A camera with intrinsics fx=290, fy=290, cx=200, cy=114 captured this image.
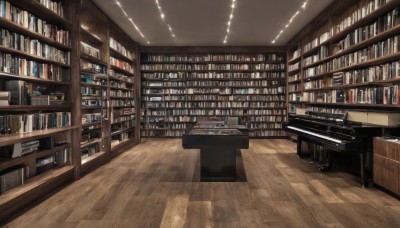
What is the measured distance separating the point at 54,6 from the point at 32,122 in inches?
69.7

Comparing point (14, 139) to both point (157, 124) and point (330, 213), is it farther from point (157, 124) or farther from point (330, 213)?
point (157, 124)

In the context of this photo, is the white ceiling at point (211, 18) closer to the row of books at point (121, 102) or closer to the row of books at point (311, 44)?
the row of books at point (311, 44)

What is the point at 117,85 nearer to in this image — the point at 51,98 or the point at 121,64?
the point at 121,64

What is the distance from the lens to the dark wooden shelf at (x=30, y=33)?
10.9 ft

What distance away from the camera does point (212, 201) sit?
11.5ft

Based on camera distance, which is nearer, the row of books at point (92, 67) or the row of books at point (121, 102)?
the row of books at point (92, 67)

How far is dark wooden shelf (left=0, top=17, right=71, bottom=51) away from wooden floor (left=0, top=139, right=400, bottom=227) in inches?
83.9

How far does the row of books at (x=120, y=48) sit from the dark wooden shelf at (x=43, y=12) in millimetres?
2404

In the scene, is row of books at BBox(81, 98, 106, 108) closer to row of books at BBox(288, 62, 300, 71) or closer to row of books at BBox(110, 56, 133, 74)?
row of books at BBox(110, 56, 133, 74)

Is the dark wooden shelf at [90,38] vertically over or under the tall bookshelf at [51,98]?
over

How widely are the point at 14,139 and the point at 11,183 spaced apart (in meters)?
0.65

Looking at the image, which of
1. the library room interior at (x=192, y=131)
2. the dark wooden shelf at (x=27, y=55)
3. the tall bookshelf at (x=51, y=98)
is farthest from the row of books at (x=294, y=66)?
the dark wooden shelf at (x=27, y=55)

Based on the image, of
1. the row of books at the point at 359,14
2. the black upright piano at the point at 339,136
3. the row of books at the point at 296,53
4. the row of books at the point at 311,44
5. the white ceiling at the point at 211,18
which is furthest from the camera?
the row of books at the point at 296,53

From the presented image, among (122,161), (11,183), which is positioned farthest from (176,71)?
(11,183)
